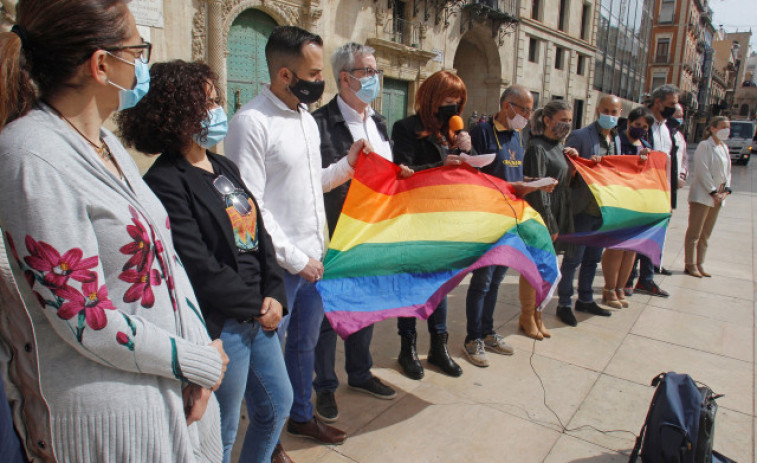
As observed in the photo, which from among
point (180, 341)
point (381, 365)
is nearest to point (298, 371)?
point (381, 365)

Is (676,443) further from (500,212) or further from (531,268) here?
(500,212)

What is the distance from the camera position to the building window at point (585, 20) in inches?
1117

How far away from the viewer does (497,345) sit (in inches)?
152

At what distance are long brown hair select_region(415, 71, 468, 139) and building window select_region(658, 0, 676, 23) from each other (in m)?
59.7

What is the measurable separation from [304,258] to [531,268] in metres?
1.53

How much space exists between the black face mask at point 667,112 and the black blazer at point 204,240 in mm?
5619

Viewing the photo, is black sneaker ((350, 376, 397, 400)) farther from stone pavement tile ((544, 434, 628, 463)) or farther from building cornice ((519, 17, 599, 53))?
building cornice ((519, 17, 599, 53))

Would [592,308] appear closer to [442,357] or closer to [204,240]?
[442,357]

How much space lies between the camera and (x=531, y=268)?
9.97 feet

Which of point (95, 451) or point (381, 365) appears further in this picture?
point (381, 365)

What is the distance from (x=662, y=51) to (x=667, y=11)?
12.9ft

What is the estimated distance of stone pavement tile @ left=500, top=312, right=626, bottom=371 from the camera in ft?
12.5

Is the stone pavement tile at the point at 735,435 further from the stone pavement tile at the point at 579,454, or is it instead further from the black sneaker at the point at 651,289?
the black sneaker at the point at 651,289

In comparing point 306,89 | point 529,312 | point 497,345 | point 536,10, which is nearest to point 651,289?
point 529,312
